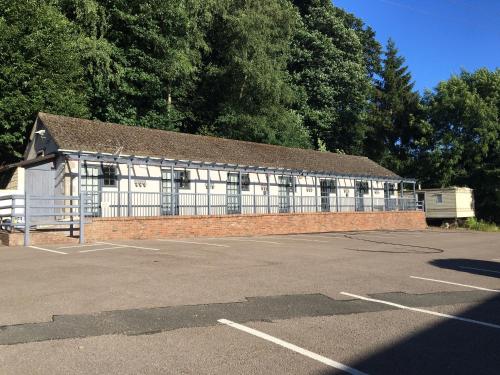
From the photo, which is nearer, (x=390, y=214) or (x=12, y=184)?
(x=12, y=184)

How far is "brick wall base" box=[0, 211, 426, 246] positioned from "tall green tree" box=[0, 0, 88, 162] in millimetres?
11412

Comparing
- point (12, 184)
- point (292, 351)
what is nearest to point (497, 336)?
point (292, 351)

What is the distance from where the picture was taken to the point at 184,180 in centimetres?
2458

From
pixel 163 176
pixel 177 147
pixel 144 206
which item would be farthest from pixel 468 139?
pixel 144 206

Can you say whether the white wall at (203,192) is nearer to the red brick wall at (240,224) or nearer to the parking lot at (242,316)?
the red brick wall at (240,224)

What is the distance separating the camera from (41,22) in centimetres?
2717

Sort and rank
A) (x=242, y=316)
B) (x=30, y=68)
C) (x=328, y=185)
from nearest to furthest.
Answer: (x=242, y=316) → (x=30, y=68) → (x=328, y=185)

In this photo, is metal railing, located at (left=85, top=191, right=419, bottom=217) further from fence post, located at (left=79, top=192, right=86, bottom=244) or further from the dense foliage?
the dense foliage

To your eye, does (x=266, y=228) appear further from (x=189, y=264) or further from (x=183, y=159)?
(x=189, y=264)

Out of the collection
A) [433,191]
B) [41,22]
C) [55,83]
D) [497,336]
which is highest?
[41,22]

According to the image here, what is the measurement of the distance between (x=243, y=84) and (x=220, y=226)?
57.9ft

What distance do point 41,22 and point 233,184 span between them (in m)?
13.3

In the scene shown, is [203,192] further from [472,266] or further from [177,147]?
[472,266]

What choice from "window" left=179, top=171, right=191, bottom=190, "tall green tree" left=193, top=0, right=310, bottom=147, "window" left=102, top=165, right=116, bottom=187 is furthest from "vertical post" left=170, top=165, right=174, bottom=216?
"tall green tree" left=193, top=0, right=310, bottom=147
